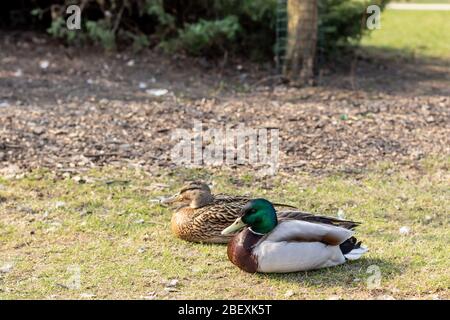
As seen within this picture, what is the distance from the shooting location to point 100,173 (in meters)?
7.66

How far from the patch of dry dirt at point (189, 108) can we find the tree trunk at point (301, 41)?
0.24m

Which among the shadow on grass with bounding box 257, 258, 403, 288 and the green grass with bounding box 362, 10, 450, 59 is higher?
the shadow on grass with bounding box 257, 258, 403, 288

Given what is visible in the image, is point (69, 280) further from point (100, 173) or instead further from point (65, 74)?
point (65, 74)

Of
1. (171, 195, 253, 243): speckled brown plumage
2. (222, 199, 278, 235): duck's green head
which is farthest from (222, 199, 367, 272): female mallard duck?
(171, 195, 253, 243): speckled brown plumage

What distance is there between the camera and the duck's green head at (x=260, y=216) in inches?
219

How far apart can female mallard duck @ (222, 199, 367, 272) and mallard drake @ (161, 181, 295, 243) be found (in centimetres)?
51

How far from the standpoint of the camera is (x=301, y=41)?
36.0ft

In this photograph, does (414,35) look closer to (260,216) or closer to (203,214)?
(203,214)

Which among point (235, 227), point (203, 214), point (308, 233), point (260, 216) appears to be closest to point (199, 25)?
point (203, 214)

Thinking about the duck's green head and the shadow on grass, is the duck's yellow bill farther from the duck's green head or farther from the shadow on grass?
the shadow on grass

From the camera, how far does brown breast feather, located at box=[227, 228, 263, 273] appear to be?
5535 millimetres

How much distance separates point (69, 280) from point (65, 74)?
6152 millimetres

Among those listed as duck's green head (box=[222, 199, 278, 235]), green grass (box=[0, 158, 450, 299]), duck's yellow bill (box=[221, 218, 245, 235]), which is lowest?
green grass (box=[0, 158, 450, 299])

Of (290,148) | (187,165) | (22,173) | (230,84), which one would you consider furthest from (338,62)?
(22,173)
